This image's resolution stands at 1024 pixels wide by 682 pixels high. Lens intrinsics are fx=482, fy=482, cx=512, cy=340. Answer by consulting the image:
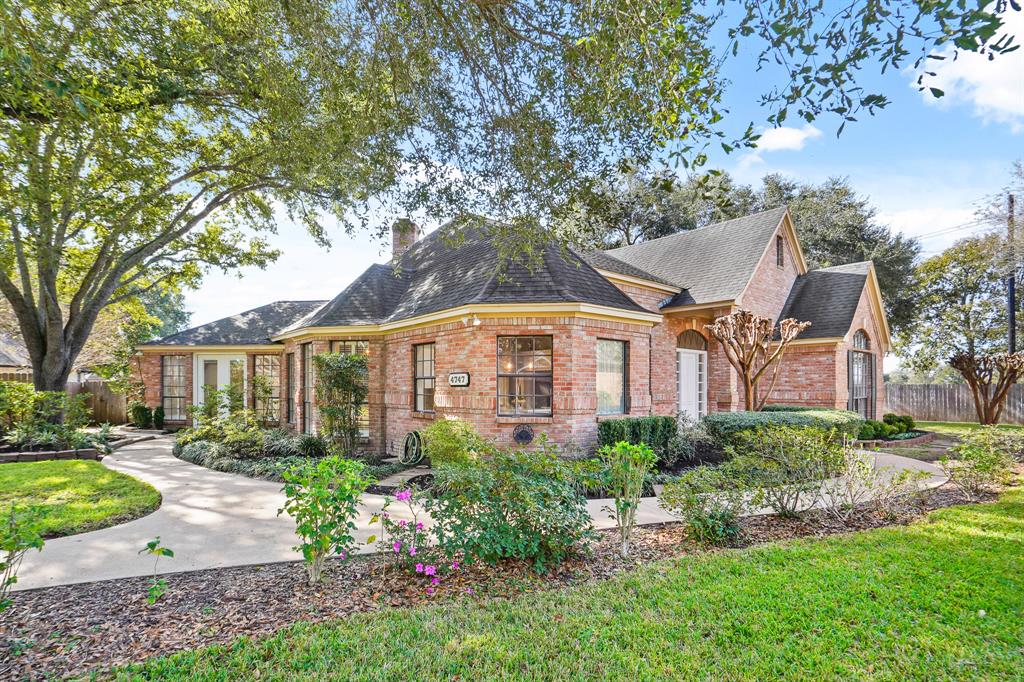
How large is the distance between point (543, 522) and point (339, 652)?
2047 mm

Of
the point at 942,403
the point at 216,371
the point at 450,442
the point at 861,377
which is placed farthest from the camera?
the point at 942,403

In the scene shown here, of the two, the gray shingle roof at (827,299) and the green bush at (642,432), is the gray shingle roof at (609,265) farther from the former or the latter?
the gray shingle roof at (827,299)

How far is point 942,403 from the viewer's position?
70.7 ft

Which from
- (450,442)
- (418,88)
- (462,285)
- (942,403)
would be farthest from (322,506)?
(942,403)

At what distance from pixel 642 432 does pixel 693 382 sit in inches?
209

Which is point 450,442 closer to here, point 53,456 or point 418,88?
point 418,88

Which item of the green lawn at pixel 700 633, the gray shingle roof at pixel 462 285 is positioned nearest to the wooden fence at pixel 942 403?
the gray shingle roof at pixel 462 285

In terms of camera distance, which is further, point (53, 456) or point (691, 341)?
point (691, 341)

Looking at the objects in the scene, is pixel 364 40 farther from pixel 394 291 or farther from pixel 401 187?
pixel 394 291

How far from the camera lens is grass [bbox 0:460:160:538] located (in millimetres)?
5891

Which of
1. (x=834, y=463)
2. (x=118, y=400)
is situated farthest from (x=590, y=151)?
(x=118, y=400)

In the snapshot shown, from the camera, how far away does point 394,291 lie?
44.2 ft

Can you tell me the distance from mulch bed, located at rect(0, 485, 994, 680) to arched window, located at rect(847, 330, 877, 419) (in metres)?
13.5

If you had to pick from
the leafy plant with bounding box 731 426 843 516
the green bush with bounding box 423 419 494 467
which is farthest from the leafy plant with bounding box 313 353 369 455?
the leafy plant with bounding box 731 426 843 516
